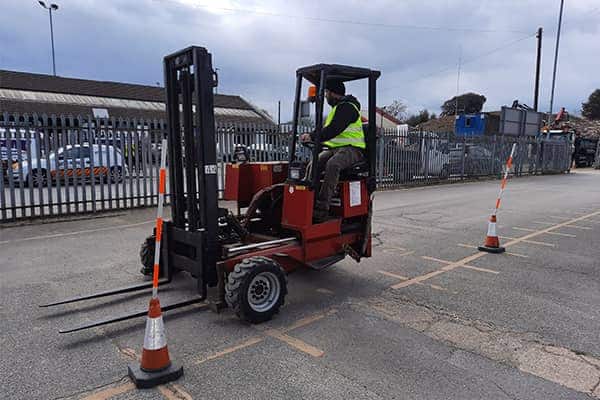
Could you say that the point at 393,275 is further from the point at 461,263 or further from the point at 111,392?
the point at 111,392

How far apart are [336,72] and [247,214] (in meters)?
1.99

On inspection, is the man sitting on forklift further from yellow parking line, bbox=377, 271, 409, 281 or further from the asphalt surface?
yellow parking line, bbox=377, 271, 409, 281

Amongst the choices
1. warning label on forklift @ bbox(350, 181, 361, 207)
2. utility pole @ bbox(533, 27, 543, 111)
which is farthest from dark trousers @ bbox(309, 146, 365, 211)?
utility pole @ bbox(533, 27, 543, 111)

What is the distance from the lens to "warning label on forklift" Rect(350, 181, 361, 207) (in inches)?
205

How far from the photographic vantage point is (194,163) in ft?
15.0

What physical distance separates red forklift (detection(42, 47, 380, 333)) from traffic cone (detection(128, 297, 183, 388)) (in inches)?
35.1

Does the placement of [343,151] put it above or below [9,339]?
above

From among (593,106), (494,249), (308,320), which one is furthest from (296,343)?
(593,106)

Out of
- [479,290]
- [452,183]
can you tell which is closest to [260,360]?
[479,290]

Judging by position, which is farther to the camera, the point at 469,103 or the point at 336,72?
the point at 469,103

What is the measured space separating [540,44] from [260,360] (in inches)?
1513

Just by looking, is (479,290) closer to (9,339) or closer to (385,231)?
(385,231)

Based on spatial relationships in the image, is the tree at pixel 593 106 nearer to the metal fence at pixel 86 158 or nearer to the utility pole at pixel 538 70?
the utility pole at pixel 538 70

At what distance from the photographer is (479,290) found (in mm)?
5227
